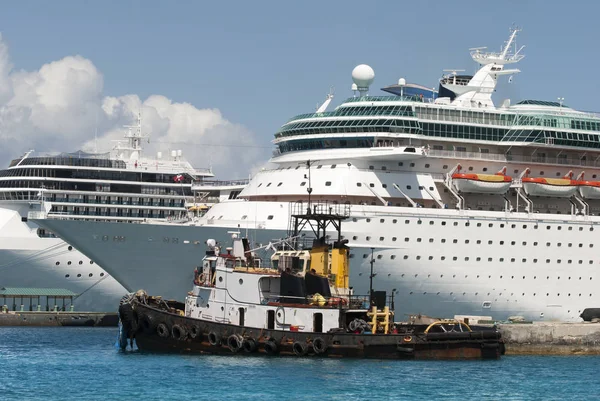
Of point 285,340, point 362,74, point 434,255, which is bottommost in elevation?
point 285,340

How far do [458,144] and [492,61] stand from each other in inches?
253

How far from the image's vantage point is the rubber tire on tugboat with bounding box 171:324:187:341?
41.6 meters

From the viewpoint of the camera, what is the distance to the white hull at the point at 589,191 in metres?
57.2

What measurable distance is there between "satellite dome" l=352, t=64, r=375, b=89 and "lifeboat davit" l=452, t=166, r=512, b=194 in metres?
6.70

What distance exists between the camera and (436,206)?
54.6 metres

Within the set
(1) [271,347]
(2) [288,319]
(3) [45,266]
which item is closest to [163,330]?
(1) [271,347]

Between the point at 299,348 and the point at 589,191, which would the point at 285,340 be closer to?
the point at 299,348

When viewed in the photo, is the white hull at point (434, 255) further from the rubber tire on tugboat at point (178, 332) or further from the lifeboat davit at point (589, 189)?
the rubber tire on tugboat at point (178, 332)

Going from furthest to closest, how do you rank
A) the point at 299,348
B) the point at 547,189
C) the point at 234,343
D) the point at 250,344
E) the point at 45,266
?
the point at 45,266
the point at 547,189
the point at 234,343
the point at 250,344
the point at 299,348

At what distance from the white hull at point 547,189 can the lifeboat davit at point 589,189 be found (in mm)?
644

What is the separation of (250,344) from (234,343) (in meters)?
0.57

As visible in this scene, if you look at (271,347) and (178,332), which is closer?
(271,347)

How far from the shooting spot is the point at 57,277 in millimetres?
66812

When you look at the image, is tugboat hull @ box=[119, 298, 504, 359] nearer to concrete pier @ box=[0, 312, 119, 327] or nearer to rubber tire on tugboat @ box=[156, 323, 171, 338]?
rubber tire on tugboat @ box=[156, 323, 171, 338]
